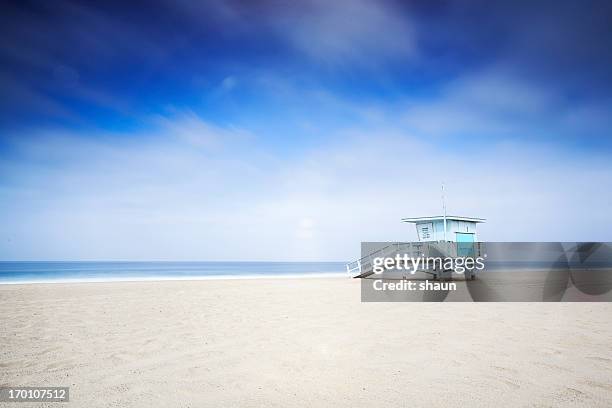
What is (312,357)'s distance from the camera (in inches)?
230

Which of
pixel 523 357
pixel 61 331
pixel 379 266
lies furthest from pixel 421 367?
pixel 379 266

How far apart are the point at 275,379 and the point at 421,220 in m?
22.7

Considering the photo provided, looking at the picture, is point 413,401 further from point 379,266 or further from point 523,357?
point 379,266

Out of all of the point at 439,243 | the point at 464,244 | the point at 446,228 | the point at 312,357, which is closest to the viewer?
the point at 312,357

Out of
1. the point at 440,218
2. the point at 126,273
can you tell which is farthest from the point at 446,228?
the point at 126,273

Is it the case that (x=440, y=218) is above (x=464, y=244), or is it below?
above

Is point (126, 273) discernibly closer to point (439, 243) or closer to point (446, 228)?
point (439, 243)

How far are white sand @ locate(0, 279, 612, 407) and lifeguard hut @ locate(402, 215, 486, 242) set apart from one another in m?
13.7

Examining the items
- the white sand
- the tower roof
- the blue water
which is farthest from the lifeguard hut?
the blue water

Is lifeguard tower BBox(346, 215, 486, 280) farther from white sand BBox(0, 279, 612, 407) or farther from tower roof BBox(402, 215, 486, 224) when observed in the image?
white sand BBox(0, 279, 612, 407)

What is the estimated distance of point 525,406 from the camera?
156 inches

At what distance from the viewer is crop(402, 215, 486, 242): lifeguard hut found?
78.5 ft

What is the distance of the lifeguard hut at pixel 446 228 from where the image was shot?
23.9 meters

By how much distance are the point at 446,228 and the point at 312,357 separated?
20.7 meters
